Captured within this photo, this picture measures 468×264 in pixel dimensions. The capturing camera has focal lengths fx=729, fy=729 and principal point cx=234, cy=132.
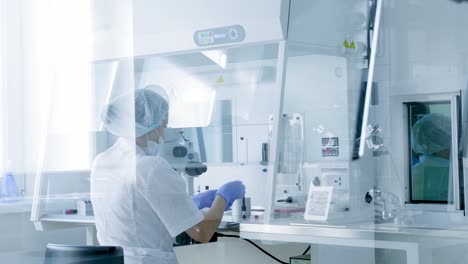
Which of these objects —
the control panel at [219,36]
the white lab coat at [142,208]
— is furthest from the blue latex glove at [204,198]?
the control panel at [219,36]

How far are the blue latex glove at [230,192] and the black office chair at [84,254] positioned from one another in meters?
0.72

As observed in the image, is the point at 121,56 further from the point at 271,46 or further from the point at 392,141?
the point at 392,141

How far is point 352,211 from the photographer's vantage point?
2.64 meters

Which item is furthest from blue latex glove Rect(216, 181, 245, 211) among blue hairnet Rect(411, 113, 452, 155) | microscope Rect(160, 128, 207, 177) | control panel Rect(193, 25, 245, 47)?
blue hairnet Rect(411, 113, 452, 155)

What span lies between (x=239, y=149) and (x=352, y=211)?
1.84ft

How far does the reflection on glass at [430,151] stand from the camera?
7.36 ft

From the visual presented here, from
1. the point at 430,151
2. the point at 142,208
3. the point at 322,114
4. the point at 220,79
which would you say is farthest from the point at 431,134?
the point at 220,79

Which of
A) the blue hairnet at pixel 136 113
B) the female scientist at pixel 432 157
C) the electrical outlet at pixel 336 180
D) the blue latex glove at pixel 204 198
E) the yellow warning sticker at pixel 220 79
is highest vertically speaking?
the yellow warning sticker at pixel 220 79

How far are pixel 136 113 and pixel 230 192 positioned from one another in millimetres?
580

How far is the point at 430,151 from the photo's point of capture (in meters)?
2.30

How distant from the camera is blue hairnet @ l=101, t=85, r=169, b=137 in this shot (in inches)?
89.6

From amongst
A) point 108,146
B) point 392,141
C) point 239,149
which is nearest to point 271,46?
point 239,149

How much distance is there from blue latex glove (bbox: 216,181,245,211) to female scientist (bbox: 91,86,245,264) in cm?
39

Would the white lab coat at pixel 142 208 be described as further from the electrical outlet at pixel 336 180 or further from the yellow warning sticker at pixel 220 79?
the yellow warning sticker at pixel 220 79
